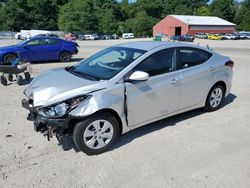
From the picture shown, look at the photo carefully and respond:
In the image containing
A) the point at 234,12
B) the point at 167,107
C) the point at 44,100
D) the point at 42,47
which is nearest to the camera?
the point at 44,100

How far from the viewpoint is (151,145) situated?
4.86 metres

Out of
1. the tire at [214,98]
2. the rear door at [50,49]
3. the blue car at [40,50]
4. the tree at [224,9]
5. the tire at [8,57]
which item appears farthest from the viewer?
the tree at [224,9]

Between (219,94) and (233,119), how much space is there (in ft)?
2.20

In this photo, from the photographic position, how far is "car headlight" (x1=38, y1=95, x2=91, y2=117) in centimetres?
420

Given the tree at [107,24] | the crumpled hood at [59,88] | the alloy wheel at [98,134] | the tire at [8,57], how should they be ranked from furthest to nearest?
1. the tree at [107,24]
2. the tire at [8,57]
3. the alloy wheel at [98,134]
4. the crumpled hood at [59,88]

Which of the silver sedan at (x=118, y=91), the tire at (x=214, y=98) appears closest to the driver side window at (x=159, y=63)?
the silver sedan at (x=118, y=91)

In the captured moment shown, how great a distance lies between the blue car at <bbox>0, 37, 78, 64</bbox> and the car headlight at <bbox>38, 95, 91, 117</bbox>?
10.2 meters

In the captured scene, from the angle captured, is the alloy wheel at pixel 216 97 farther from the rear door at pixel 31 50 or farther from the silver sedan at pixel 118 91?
the rear door at pixel 31 50

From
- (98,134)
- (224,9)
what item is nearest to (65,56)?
(98,134)

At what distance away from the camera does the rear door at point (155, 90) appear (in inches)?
188

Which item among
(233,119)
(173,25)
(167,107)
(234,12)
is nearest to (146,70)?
(167,107)

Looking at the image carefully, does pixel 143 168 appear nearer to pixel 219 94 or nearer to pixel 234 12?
pixel 219 94

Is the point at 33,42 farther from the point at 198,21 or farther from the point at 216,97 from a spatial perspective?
the point at 198,21

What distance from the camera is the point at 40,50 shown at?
14.7m
